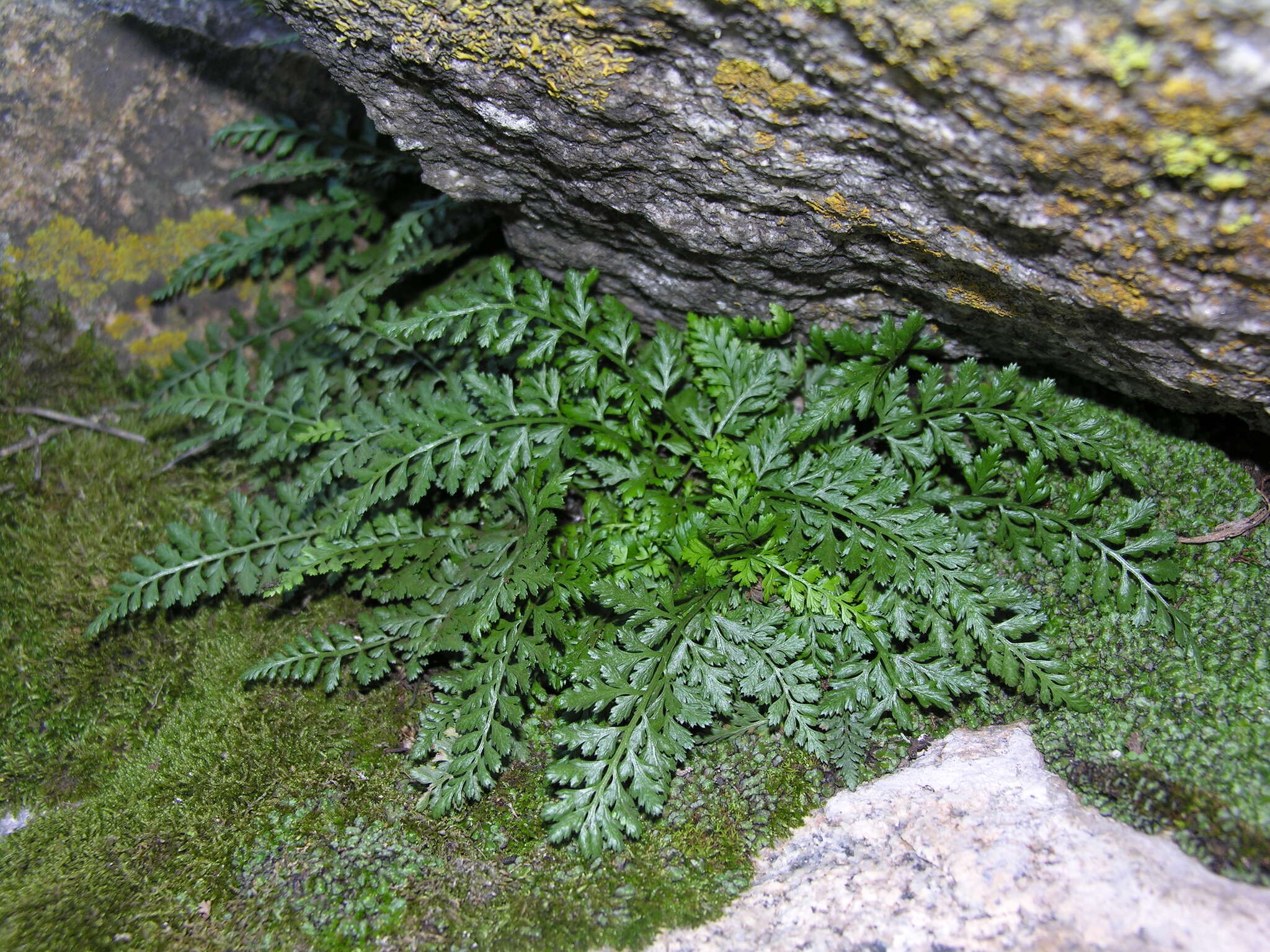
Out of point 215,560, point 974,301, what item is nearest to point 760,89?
point 974,301

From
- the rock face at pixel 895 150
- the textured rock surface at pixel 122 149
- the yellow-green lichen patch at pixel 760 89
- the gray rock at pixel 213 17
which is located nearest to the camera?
the rock face at pixel 895 150

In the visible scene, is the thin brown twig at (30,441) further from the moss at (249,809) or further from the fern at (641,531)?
the fern at (641,531)

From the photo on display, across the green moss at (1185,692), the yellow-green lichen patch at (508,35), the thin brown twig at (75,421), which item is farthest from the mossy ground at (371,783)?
the yellow-green lichen patch at (508,35)

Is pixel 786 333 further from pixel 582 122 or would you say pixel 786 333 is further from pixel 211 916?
pixel 211 916

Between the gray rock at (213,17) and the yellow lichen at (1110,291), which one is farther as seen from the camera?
the gray rock at (213,17)

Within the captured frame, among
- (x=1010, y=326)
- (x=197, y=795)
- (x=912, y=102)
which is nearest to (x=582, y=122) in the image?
(x=912, y=102)

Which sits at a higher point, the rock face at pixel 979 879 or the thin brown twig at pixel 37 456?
the rock face at pixel 979 879

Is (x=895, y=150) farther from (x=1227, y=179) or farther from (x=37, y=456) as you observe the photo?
(x=37, y=456)
